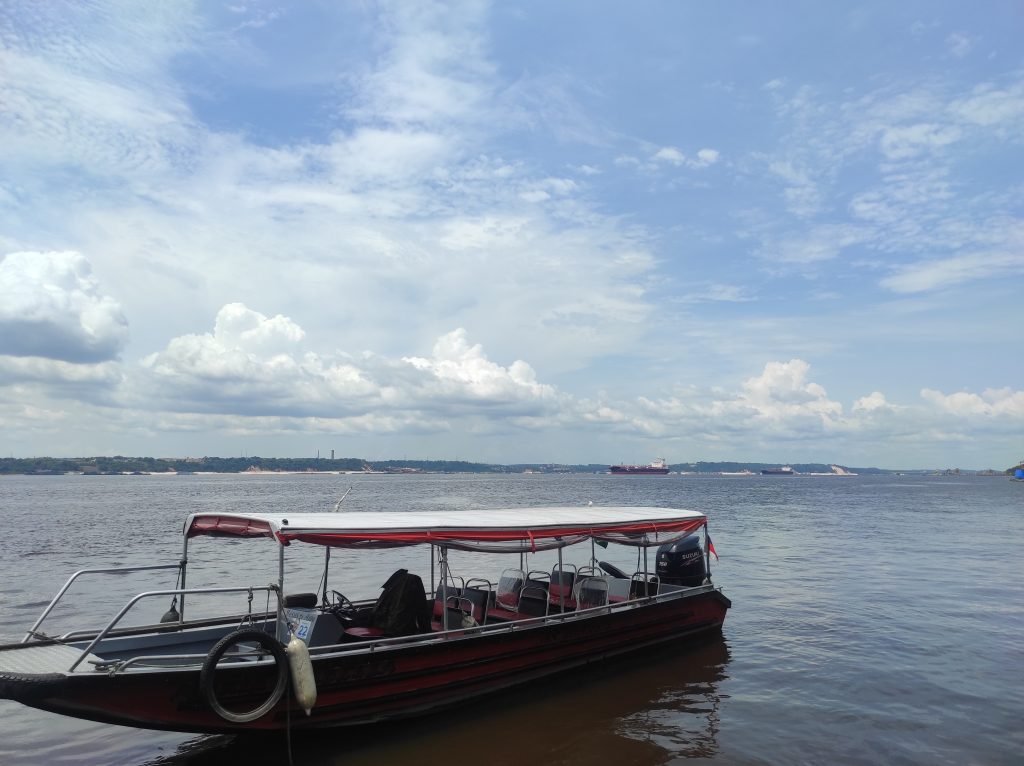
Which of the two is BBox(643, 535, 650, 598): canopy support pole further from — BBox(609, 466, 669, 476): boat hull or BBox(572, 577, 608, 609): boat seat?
BBox(609, 466, 669, 476): boat hull

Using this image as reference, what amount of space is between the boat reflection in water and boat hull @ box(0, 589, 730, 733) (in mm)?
302

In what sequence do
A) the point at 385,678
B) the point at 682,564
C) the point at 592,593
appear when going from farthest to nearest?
the point at 682,564, the point at 592,593, the point at 385,678

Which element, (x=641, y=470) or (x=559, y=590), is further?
(x=641, y=470)

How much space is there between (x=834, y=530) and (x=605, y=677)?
1201 inches

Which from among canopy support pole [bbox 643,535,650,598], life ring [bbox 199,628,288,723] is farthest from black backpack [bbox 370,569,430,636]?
canopy support pole [bbox 643,535,650,598]

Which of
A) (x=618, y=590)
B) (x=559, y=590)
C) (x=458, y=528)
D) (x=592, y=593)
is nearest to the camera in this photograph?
(x=458, y=528)

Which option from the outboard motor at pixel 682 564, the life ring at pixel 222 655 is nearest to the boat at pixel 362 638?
the life ring at pixel 222 655

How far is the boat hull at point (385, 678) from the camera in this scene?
741cm

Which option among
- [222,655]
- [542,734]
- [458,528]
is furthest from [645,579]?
[222,655]

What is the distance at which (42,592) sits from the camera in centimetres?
1967

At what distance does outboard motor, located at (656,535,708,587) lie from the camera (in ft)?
49.2

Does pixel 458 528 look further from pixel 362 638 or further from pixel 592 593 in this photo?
pixel 592 593

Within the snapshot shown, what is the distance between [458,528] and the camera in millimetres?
10039

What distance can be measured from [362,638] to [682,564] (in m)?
7.69
